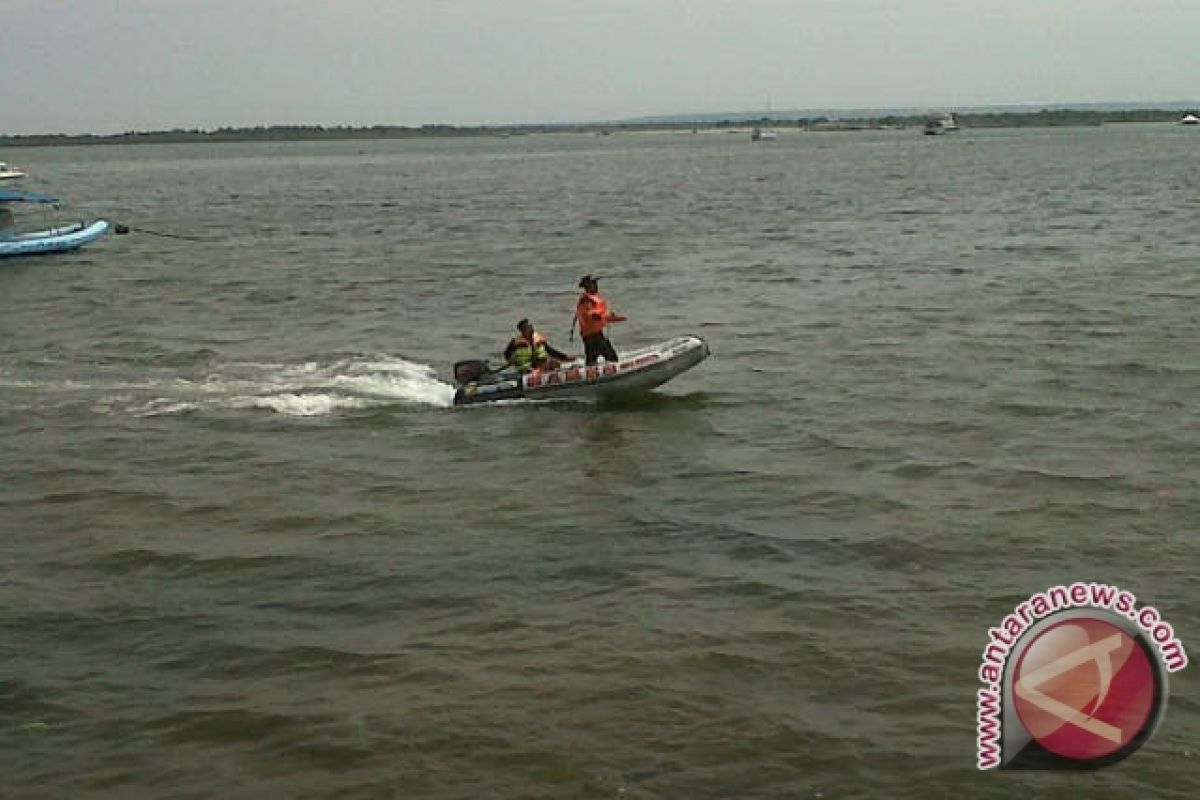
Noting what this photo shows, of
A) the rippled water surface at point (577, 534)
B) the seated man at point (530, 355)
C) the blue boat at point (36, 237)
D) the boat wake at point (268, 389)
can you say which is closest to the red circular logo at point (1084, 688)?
the rippled water surface at point (577, 534)

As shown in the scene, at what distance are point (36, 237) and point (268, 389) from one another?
26.9 m

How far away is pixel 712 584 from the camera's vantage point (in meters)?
11.9

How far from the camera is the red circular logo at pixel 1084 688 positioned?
267 inches

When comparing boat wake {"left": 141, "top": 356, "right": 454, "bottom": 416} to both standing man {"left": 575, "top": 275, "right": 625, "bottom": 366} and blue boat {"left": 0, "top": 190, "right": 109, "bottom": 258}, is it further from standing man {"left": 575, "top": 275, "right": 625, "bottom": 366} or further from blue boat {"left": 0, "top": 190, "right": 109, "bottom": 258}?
blue boat {"left": 0, "top": 190, "right": 109, "bottom": 258}

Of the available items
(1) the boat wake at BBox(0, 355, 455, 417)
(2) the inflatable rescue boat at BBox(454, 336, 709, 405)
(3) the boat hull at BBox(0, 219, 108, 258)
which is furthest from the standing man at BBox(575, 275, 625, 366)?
(3) the boat hull at BBox(0, 219, 108, 258)

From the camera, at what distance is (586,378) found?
64.3 ft

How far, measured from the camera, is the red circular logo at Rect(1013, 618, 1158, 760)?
267 inches

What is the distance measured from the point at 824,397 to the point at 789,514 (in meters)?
6.17

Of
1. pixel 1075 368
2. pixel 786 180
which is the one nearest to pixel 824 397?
pixel 1075 368

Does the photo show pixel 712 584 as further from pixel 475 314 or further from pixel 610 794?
pixel 475 314

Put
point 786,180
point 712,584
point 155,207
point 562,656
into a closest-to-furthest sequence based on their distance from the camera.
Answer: point 562,656
point 712,584
point 155,207
point 786,180

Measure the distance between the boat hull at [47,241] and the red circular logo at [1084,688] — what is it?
4141cm

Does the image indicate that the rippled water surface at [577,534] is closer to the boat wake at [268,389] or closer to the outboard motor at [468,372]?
the boat wake at [268,389]

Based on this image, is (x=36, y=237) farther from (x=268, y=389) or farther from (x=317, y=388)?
(x=317, y=388)
